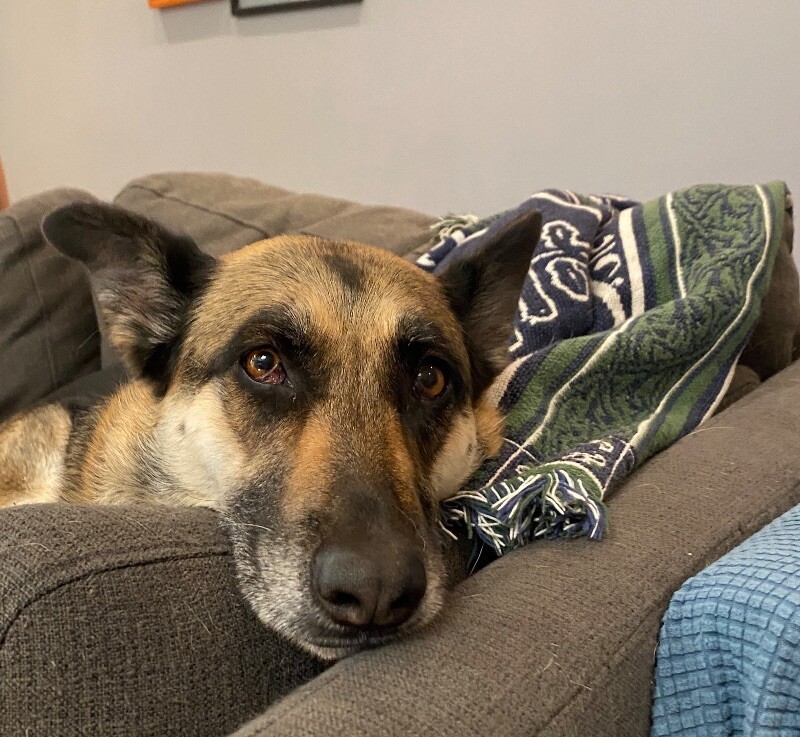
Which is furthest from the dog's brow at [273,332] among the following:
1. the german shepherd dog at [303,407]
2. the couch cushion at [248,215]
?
the couch cushion at [248,215]

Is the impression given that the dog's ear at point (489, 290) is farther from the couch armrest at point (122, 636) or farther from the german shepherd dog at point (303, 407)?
the couch armrest at point (122, 636)

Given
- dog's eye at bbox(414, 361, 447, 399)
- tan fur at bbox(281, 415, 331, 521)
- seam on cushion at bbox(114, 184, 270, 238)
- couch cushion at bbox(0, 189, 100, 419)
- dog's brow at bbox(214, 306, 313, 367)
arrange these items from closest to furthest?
tan fur at bbox(281, 415, 331, 521)
dog's brow at bbox(214, 306, 313, 367)
dog's eye at bbox(414, 361, 447, 399)
couch cushion at bbox(0, 189, 100, 419)
seam on cushion at bbox(114, 184, 270, 238)

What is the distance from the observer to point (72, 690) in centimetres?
72

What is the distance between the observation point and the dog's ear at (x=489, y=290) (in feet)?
4.82

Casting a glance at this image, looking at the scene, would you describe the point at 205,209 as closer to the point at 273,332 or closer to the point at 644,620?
the point at 273,332

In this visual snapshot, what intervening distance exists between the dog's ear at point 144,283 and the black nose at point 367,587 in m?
0.66

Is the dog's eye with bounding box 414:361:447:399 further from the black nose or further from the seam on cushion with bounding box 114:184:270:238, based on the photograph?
the seam on cushion with bounding box 114:184:270:238

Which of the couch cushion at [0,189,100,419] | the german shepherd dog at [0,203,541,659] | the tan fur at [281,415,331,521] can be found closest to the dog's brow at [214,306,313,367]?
the german shepherd dog at [0,203,541,659]

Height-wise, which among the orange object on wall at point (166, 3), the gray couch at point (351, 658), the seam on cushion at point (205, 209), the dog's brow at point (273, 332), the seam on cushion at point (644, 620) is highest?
the orange object on wall at point (166, 3)

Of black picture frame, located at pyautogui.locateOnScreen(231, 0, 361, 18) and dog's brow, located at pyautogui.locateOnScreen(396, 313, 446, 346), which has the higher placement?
black picture frame, located at pyautogui.locateOnScreen(231, 0, 361, 18)

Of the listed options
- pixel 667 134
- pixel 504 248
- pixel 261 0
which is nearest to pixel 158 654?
pixel 504 248

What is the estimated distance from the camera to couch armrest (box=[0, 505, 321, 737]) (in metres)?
0.71

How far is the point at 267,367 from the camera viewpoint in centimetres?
118

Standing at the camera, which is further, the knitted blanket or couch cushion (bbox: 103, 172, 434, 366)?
couch cushion (bbox: 103, 172, 434, 366)
